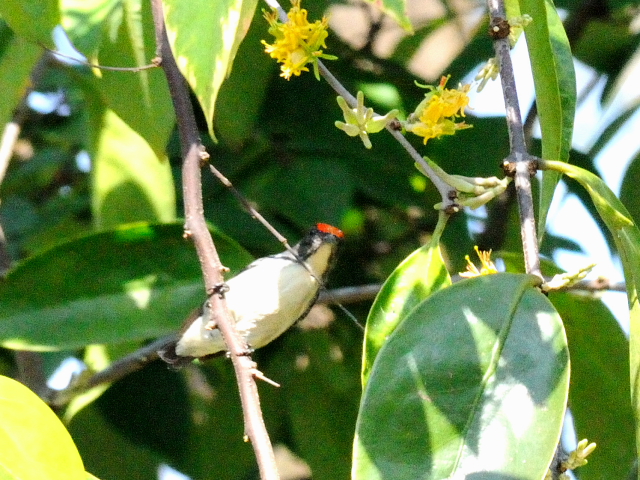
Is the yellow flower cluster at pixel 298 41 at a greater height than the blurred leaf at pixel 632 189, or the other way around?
the yellow flower cluster at pixel 298 41

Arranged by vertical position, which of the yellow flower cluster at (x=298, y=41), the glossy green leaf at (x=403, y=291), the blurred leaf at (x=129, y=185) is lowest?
the blurred leaf at (x=129, y=185)

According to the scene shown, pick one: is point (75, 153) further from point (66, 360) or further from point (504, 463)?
point (504, 463)

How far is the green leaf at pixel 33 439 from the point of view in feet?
3.34

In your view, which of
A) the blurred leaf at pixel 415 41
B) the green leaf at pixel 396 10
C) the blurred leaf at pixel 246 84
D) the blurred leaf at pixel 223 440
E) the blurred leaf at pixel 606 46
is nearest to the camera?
the green leaf at pixel 396 10

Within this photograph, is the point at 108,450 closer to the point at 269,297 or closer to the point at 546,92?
the point at 269,297

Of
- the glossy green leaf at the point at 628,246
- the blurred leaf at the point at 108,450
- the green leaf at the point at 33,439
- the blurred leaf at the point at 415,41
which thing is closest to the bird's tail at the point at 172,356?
the blurred leaf at the point at 108,450

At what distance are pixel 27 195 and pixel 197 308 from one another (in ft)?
4.14

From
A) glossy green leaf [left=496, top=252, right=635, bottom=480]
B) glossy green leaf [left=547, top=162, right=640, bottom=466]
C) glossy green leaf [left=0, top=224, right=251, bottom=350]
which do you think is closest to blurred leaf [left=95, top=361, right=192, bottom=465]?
glossy green leaf [left=0, top=224, right=251, bottom=350]

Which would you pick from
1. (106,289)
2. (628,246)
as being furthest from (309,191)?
(628,246)

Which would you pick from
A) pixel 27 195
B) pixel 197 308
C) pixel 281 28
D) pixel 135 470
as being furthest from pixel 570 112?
pixel 27 195

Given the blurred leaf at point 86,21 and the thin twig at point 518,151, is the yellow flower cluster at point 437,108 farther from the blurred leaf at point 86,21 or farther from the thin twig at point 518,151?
the blurred leaf at point 86,21

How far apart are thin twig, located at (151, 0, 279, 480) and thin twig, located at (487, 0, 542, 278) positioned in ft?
1.11

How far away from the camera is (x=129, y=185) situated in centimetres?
175

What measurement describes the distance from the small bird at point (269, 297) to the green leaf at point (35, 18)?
66cm
